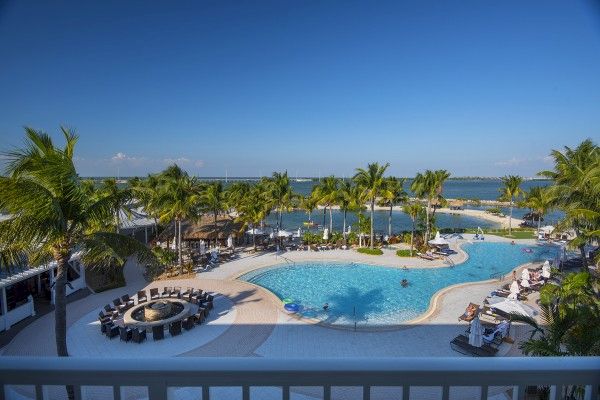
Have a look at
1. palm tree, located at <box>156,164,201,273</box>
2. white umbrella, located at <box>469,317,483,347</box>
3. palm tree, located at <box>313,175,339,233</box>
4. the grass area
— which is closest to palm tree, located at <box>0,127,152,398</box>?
white umbrella, located at <box>469,317,483,347</box>

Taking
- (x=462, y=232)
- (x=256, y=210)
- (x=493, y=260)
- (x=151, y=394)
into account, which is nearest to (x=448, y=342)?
(x=151, y=394)

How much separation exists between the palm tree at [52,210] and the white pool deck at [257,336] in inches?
205

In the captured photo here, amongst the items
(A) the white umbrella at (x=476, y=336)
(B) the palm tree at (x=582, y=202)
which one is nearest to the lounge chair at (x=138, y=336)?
(A) the white umbrella at (x=476, y=336)

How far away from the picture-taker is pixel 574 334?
739cm

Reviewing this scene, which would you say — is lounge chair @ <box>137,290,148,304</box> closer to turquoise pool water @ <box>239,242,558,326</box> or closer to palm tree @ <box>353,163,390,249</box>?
turquoise pool water @ <box>239,242,558,326</box>

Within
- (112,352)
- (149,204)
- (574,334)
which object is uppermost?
(149,204)

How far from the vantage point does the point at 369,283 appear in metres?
20.9

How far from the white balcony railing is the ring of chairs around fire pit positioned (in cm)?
1321

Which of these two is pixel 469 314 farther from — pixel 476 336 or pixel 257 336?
pixel 257 336

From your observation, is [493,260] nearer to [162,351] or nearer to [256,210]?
[256,210]

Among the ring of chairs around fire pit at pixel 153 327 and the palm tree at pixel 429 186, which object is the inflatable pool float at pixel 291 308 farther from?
the palm tree at pixel 429 186

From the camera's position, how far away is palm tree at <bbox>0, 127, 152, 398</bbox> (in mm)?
6812

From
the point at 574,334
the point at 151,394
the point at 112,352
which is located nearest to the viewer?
the point at 151,394

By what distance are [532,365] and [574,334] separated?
26.8 ft
